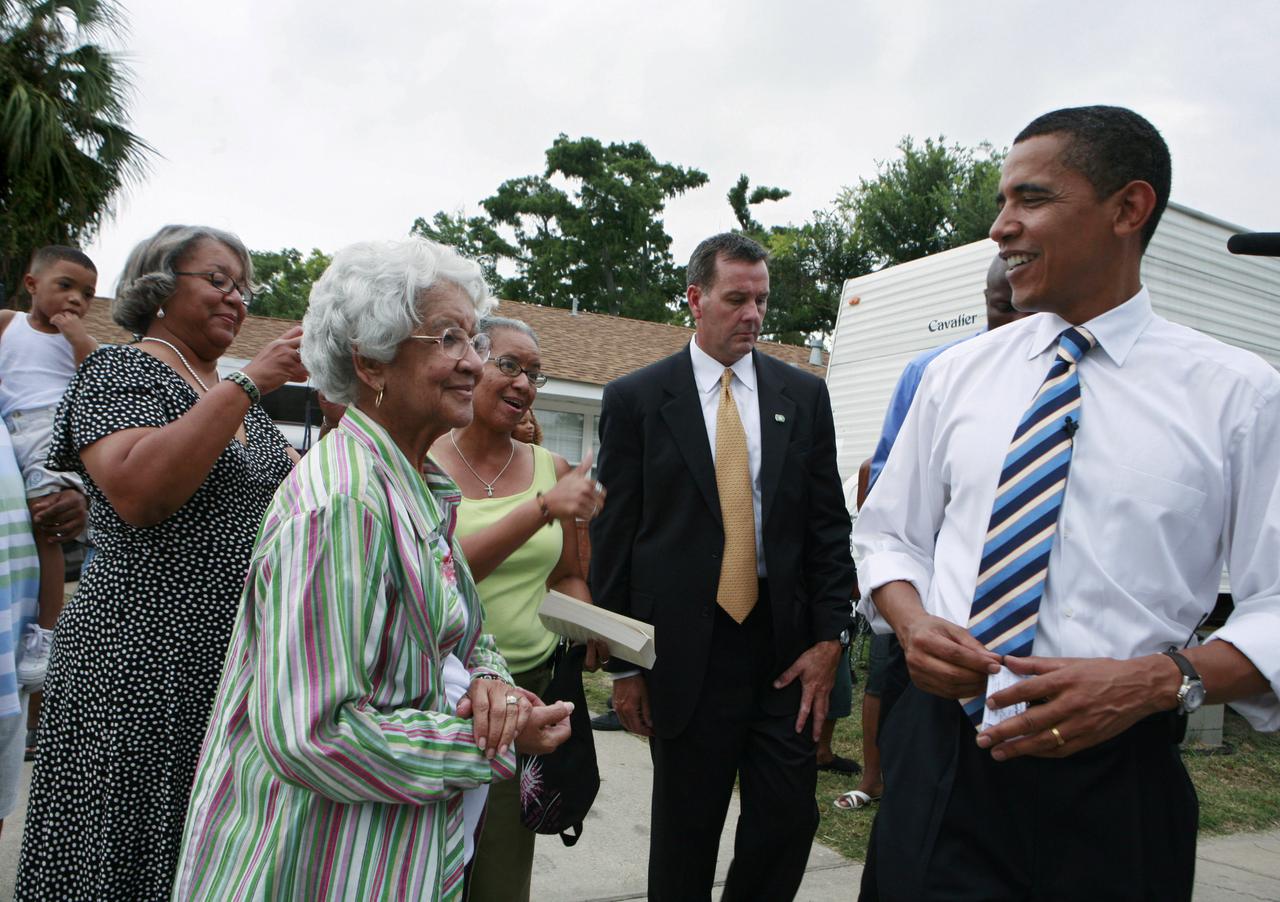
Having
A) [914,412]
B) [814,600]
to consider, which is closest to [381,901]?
[914,412]

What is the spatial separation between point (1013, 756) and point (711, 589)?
147 centimetres

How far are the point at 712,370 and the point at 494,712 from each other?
74.5 inches

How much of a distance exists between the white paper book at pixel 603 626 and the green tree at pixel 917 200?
31826mm

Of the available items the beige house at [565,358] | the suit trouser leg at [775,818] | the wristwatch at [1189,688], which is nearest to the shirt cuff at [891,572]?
the wristwatch at [1189,688]

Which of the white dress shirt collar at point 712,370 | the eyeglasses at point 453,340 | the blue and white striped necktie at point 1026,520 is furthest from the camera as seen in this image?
the white dress shirt collar at point 712,370

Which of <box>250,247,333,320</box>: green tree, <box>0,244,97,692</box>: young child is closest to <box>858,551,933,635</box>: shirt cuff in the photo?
<box>0,244,97,692</box>: young child

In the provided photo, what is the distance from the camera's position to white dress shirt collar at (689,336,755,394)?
11.1 ft

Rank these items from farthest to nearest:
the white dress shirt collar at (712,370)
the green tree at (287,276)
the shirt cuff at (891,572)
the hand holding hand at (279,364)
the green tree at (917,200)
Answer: the green tree at (287,276), the green tree at (917,200), the white dress shirt collar at (712,370), the hand holding hand at (279,364), the shirt cuff at (891,572)

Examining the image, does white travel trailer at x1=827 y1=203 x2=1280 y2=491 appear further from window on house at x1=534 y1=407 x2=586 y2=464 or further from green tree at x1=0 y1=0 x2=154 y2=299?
green tree at x1=0 y1=0 x2=154 y2=299

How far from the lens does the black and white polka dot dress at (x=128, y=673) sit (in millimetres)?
2150

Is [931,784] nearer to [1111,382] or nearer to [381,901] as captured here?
[1111,382]

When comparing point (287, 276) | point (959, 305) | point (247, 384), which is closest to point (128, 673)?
point (247, 384)

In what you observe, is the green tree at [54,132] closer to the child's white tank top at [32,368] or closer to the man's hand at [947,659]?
the child's white tank top at [32,368]

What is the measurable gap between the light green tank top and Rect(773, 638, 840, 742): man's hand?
32.1 inches
